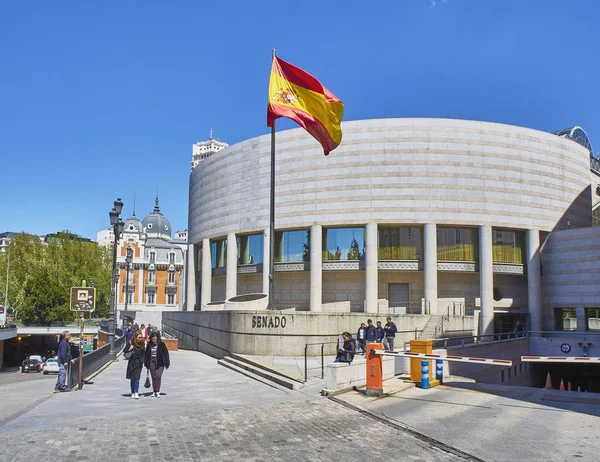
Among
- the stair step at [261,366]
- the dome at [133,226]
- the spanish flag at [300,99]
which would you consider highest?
the dome at [133,226]

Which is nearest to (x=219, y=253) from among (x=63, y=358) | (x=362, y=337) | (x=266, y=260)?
(x=266, y=260)

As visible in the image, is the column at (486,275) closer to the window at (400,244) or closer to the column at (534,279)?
the column at (534,279)

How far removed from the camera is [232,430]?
36.9 ft

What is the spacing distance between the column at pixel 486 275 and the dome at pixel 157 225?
308ft

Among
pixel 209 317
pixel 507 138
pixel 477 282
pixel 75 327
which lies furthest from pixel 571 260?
pixel 75 327

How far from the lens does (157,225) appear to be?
411 ft

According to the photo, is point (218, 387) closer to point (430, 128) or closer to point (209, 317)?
point (209, 317)

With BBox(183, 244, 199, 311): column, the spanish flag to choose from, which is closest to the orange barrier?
the spanish flag

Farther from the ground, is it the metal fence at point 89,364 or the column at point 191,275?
the column at point 191,275

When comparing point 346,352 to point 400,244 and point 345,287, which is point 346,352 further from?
point 345,287

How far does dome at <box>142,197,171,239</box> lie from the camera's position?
123812mm

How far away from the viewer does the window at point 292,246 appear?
42719 millimetres

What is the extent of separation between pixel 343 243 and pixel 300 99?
19.8 meters

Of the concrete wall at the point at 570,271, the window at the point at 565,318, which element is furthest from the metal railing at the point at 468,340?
the concrete wall at the point at 570,271
